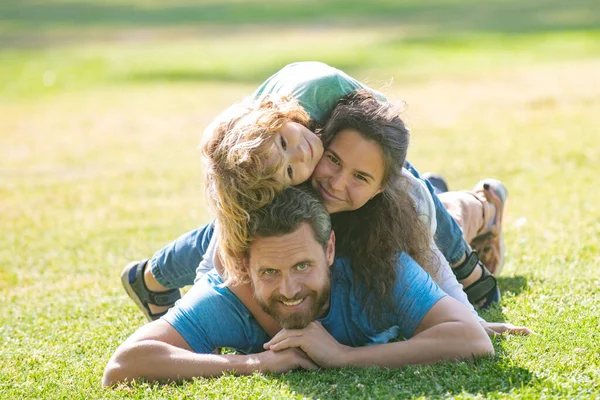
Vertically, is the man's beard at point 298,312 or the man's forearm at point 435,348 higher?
the man's beard at point 298,312

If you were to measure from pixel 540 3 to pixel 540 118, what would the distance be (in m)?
23.5

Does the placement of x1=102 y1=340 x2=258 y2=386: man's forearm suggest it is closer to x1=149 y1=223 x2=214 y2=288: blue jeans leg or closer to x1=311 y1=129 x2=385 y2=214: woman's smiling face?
x1=311 y1=129 x2=385 y2=214: woman's smiling face

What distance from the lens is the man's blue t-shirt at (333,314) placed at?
16.6 ft

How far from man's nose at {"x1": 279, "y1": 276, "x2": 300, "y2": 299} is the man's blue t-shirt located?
16.7 inches

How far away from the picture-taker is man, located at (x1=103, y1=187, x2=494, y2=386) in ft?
15.9

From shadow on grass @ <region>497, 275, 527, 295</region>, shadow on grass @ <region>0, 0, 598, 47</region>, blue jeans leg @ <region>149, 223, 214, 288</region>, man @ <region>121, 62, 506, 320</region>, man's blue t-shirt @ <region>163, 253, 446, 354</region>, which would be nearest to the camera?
man's blue t-shirt @ <region>163, 253, 446, 354</region>

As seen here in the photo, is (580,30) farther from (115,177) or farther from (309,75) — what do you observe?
(309,75)

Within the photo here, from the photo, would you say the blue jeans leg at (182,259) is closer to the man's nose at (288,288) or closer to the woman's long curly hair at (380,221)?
the woman's long curly hair at (380,221)

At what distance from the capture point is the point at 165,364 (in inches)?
191

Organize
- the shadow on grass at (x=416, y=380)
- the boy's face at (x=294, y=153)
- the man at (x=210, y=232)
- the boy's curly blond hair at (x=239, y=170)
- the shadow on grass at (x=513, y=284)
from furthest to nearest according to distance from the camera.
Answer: the shadow on grass at (x=513, y=284), the man at (x=210, y=232), the boy's face at (x=294, y=153), the boy's curly blond hair at (x=239, y=170), the shadow on grass at (x=416, y=380)

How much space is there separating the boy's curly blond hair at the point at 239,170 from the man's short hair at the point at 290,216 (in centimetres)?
5

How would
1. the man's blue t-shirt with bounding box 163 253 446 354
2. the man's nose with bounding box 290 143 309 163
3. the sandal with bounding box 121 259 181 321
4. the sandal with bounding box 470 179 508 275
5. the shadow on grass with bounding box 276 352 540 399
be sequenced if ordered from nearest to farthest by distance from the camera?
the shadow on grass with bounding box 276 352 540 399
the man's nose with bounding box 290 143 309 163
the man's blue t-shirt with bounding box 163 253 446 354
the sandal with bounding box 121 259 181 321
the sandal with bounding box 470 179 508 275

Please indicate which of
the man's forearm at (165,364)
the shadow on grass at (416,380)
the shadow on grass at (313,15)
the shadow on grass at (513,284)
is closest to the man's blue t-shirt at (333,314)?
the man's forearm at (165,364)

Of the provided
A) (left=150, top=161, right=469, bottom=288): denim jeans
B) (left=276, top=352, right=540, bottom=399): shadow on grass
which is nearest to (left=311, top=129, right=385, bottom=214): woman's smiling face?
(left=276, top=352, right=540, bottom=399): shadow on grass
